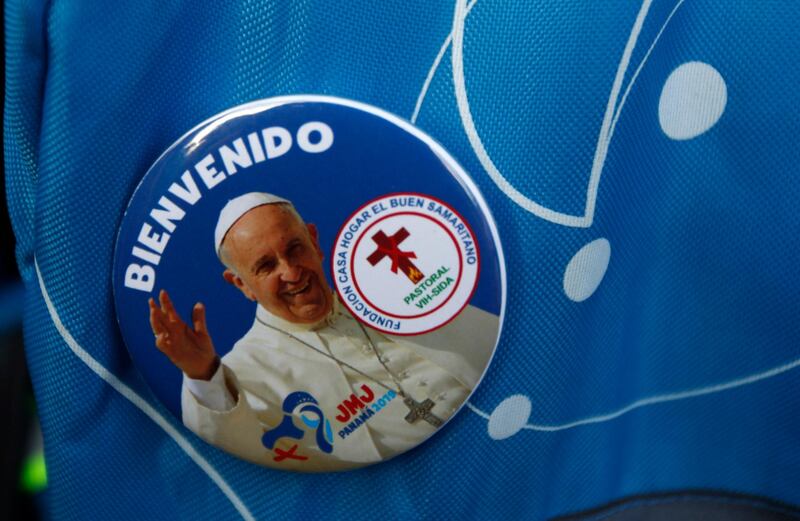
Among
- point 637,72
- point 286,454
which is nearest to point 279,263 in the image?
point 286,454

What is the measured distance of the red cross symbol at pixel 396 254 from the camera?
1.48 ft

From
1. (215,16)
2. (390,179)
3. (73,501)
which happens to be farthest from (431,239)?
(73,501)

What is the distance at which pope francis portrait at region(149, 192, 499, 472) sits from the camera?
0.45 m

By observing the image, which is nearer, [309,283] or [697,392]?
[309,283]

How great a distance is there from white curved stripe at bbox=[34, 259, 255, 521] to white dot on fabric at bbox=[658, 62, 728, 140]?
14.2 inches

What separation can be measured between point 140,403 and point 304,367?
11 cm

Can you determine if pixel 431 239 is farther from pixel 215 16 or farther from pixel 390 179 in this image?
pixel 215 16

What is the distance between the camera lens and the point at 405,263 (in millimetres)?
458

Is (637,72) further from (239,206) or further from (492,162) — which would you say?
(239,206)

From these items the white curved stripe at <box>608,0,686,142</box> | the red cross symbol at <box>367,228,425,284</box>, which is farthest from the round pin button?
the white curved stripe at <box>608,0,686,142</box>

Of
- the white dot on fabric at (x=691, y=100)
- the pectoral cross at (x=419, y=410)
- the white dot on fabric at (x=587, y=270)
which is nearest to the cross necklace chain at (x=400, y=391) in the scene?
the pectoral cross at (x=419, y=410)

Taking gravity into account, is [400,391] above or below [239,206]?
below

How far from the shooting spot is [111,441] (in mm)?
487

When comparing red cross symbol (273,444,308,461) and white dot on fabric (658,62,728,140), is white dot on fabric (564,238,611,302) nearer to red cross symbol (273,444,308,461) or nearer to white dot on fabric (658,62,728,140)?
white dot on fabric (658,62,728,140)
